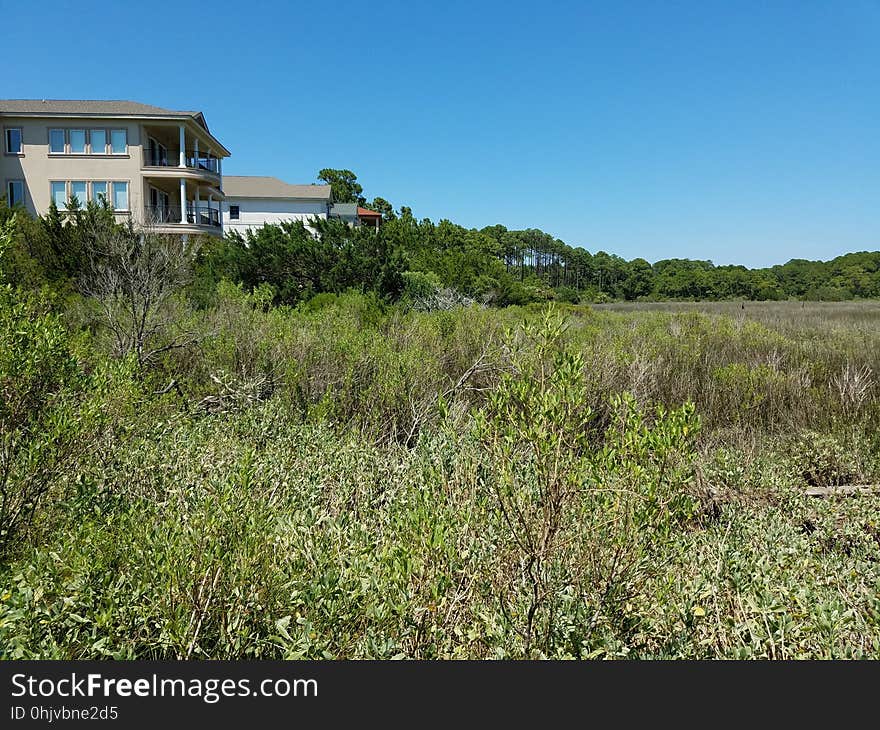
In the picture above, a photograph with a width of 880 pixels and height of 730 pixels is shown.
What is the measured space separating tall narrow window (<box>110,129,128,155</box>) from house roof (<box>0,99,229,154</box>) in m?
0.86

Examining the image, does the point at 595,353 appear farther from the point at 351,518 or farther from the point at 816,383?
the point at 351,518

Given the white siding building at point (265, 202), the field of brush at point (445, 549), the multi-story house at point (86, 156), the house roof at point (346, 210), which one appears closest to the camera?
the field of brush at point (445, 549)

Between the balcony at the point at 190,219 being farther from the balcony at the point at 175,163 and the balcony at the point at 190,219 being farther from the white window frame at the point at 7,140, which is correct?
the white window frame at the point at 7,140

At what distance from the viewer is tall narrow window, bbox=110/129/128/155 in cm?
3077

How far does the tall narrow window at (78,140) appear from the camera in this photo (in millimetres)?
30719

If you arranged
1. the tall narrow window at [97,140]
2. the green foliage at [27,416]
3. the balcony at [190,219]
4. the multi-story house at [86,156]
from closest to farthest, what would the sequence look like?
the green foliage at [27,416]
the balcony at [190,219]
the multi-story house at [86,156]
the tall narrow window at [97,140]

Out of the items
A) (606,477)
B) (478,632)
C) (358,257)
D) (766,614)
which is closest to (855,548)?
(766,614)

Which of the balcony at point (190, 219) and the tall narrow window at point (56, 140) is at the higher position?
the tall narrow window at point (56, 140)

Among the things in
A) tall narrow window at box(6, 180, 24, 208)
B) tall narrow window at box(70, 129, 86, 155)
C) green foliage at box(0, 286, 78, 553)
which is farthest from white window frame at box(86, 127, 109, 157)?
green foliage at box(0, 286, 78, 553)

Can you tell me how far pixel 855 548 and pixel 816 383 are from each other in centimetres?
669

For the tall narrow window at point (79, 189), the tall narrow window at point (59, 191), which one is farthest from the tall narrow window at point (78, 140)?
the tall narrow window at point (59, 191)

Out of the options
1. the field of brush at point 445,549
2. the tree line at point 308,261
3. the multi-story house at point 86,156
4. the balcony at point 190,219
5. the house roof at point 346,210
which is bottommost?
the field of brush at point 445,549

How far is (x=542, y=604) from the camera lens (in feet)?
10.7

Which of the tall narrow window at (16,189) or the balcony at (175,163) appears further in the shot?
the balcony at (175,163)
